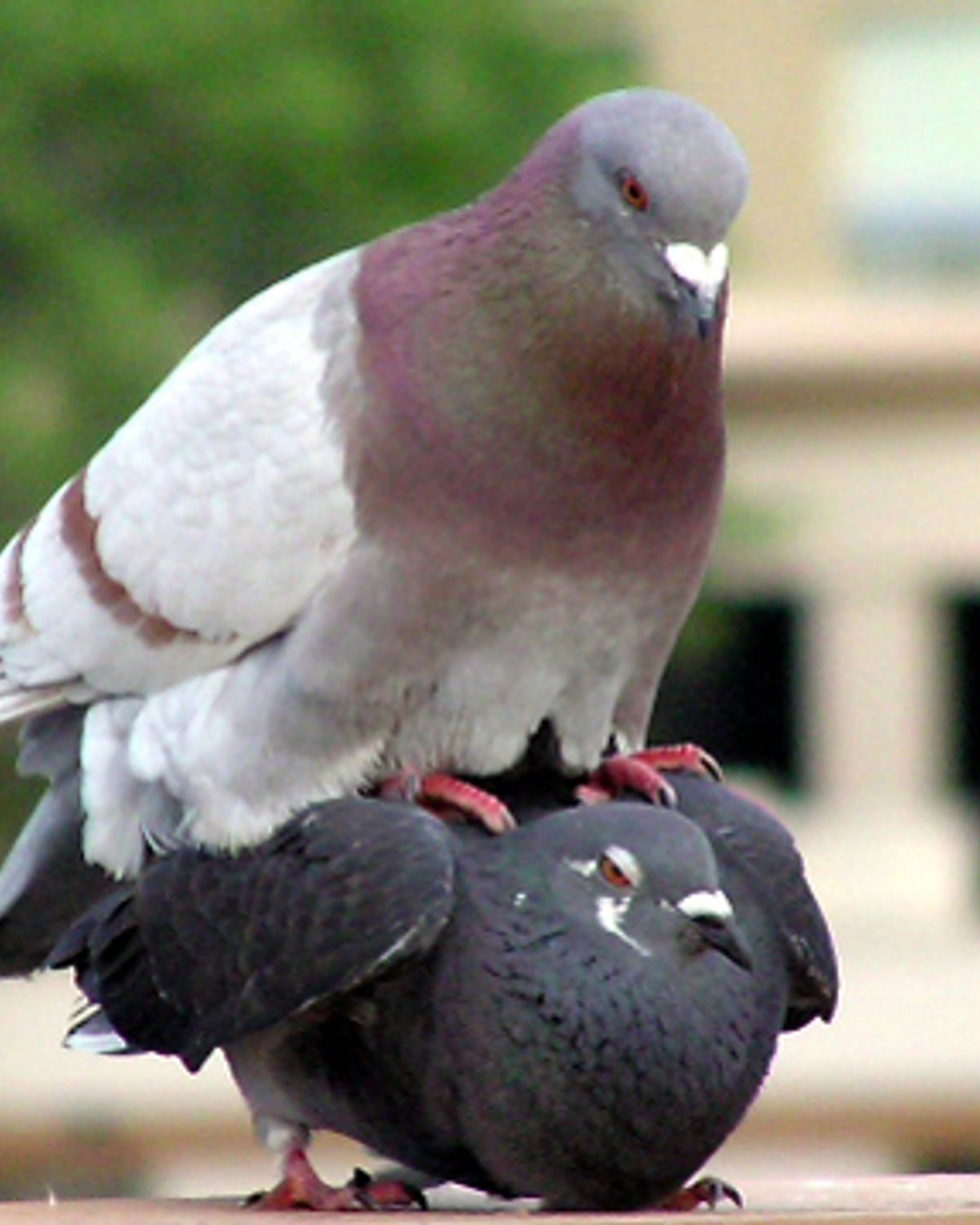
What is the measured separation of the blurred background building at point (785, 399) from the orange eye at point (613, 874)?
47.4ft

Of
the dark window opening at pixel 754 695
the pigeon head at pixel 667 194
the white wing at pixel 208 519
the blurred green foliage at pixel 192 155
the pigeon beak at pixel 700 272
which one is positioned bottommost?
the dark window opening at pixel 754 695

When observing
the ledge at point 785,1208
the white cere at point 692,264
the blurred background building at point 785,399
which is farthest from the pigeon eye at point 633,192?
the blurred background building at point 785,399

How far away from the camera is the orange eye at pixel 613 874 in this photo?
6988mm

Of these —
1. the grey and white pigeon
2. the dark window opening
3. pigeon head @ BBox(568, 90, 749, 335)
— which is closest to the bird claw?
the grey and white pigeon

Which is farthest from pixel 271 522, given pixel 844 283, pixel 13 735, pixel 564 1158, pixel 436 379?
pixel 844 283

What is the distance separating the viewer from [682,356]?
23.7ft

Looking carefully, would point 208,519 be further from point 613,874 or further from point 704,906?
point 704,906

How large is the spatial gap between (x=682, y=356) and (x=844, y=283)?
24140 millimetres

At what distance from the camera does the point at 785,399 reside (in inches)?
1189

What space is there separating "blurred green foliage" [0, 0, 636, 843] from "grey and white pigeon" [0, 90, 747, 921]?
43.0ft

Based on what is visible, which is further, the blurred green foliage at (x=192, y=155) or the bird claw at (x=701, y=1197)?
the blurred green foliage at (x=192, y=155)

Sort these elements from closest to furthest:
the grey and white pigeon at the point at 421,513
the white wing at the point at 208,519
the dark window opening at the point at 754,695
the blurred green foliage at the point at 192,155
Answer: the grey and white pigeon at the point at 421,513 → the white wing at the point at 208,519 → the blurred green foliage at the point at 192,155 → the dark window opening at the point at 754,695

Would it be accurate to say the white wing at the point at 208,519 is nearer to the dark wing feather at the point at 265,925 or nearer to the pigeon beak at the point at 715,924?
the dark wing feather at the point at 265,925

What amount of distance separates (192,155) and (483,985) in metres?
14.8
